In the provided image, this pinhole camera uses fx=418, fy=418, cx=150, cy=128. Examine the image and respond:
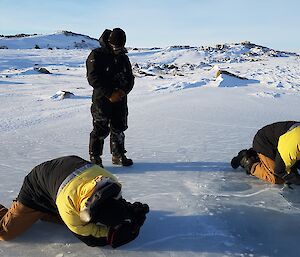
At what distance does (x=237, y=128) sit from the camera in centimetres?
632

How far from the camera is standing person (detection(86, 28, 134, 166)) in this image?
4.12 metres

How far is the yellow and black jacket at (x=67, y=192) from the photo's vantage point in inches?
99.2

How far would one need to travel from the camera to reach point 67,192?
254cm

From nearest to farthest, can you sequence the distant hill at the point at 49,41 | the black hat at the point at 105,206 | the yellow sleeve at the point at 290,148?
the black hat at the point at 105,206 → the yellow sleeve at the point at 290,148 → the distant hill at the point at 49,41

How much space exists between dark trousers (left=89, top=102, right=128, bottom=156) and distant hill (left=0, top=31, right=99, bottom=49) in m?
30.1

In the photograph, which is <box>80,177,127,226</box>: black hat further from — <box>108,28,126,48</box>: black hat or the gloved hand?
<box>108,28,126,48</box>: black hat

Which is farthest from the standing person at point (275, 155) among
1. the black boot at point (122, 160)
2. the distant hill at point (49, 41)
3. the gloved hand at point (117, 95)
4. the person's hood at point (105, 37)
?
the distant hill at point (49, 41)

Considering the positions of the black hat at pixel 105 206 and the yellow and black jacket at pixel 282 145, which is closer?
the black hat at pixel 105 206

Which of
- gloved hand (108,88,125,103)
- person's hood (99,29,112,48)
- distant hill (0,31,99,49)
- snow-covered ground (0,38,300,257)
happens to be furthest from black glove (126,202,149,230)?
distant hill (0,31,99,49)

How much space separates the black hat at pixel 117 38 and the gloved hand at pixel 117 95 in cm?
44

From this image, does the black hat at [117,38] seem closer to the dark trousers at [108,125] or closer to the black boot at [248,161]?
the dark trousers at [108,125]

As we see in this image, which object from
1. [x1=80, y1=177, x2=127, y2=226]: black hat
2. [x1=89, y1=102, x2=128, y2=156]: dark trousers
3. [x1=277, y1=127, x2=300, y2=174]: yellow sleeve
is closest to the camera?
[x1=80, y1=177, x2=127, y2=226]: black hat

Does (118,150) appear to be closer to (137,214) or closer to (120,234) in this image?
(137,214)

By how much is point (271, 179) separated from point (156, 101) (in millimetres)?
5210
